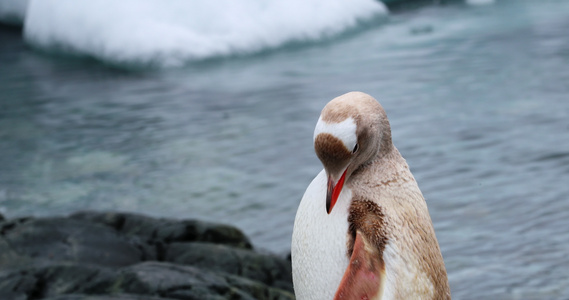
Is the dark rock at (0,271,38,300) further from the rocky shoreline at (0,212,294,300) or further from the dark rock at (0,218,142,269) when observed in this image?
the dark rock at (0,218,142,269)

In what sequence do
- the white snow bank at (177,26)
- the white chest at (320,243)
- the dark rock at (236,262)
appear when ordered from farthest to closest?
the white snow bank at (177,26)
the dark rock at (236,262)
the white chest at (320,243)

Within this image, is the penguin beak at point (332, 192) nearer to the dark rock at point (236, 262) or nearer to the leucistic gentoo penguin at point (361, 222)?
the leucistic gentoo penguin at point (361, 222)

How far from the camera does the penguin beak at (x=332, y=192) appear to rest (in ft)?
6.82

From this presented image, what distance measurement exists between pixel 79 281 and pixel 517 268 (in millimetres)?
2545

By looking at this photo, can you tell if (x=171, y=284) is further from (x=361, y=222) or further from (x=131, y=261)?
(x=361, y=222)

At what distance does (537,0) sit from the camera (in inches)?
567

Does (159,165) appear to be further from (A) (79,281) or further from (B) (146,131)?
(A) (79,281)

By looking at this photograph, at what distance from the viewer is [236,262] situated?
416cm

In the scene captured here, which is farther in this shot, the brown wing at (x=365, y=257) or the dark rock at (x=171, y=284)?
the dark rock at (x=171, y=284)

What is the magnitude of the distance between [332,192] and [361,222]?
0.15 metres

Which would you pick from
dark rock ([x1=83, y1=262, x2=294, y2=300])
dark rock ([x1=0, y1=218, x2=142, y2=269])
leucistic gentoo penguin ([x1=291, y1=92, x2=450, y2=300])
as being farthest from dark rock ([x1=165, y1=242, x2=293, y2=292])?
leucistic gentoo penguin ([x1=291, y1=92, x2=450, y2=300])

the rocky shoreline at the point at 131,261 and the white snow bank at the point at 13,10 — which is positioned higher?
the white snow bank at the point at 13,10

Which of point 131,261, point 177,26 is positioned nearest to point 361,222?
point 131,261

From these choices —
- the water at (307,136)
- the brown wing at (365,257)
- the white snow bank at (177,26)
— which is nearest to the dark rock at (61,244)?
the water at (307,136)
